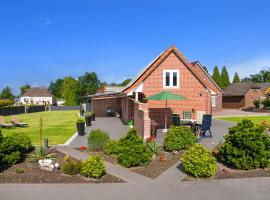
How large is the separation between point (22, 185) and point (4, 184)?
559mm

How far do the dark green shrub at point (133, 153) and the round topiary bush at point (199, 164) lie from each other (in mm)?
1654

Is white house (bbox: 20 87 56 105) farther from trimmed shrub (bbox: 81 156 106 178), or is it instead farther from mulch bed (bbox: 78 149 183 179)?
trimmed shrub (bbox: 81 156 106 178)

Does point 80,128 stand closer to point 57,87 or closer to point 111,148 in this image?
point 111,148

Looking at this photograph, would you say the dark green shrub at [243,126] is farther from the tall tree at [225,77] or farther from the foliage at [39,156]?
the tall tree at [225,77]

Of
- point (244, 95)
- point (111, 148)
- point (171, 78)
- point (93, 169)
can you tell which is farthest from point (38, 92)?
point (93, 169)

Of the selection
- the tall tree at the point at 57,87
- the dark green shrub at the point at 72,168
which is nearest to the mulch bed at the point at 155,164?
the dark green shrub at the point at 72,168

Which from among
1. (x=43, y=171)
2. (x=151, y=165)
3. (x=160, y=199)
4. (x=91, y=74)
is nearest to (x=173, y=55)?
(x=151, y=165)

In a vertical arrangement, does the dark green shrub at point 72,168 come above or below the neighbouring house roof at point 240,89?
below

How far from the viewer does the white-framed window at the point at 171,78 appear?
83.1ft

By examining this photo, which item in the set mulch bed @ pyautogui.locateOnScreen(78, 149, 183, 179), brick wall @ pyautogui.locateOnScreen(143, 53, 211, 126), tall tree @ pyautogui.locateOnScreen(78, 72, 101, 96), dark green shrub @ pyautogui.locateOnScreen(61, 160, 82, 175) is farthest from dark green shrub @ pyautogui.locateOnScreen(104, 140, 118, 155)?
tall tree @ pyautogui.locateOnScreen(78, 72, 101, 96)

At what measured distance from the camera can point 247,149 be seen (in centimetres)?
1164

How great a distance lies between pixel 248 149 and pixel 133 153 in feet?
12.5

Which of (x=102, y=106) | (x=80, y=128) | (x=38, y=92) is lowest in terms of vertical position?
(x=80, y=128)

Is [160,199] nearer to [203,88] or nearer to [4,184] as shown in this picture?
[4,184]
